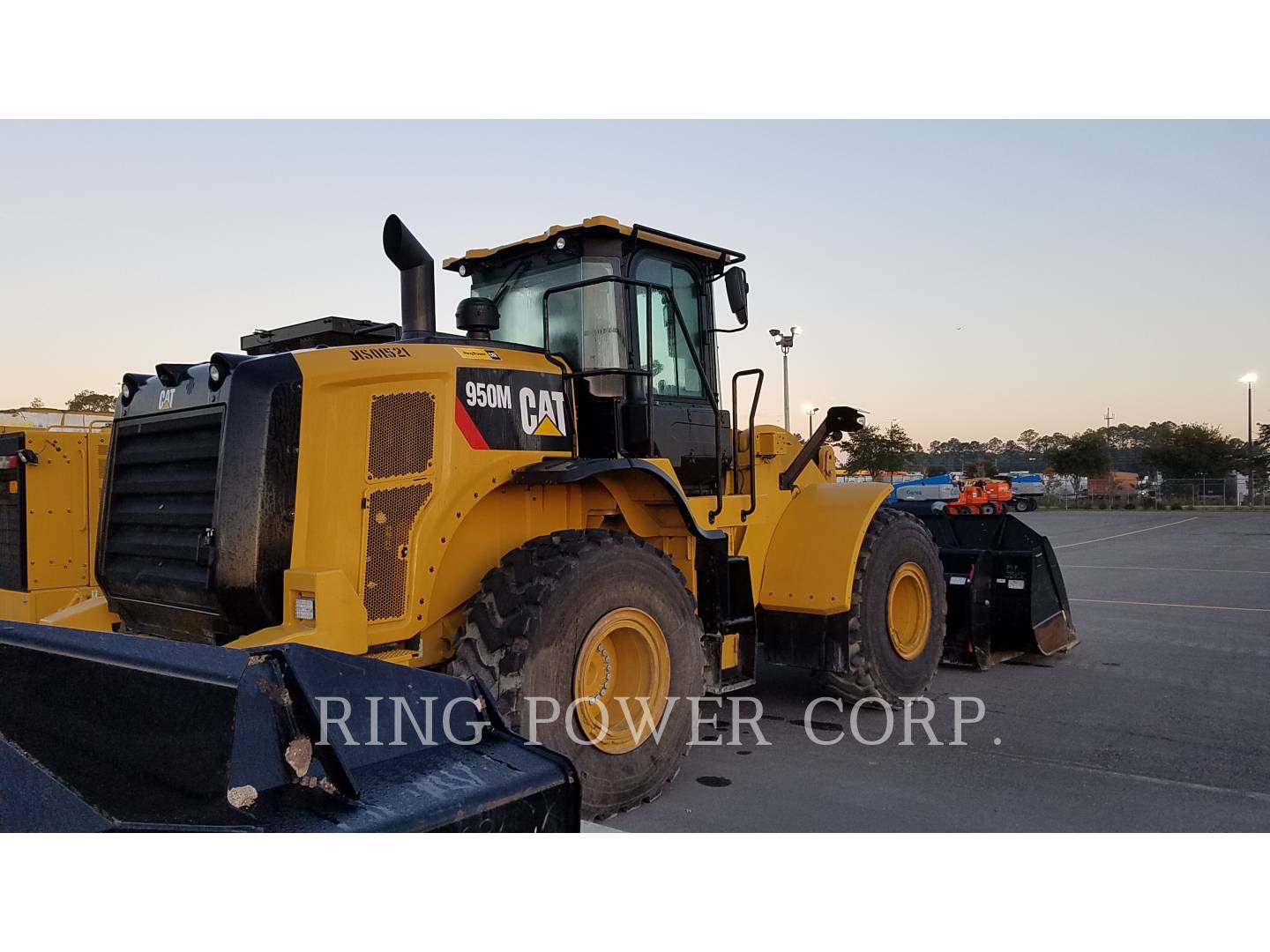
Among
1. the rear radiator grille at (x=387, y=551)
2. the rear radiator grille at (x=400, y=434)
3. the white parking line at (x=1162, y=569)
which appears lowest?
the white parking line at (x=1162, y=569)

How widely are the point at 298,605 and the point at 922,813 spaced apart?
307 centimetres

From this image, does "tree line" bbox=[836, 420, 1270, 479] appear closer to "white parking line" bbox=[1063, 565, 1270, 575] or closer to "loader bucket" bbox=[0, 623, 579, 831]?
"white parking line" bbox=[1063, 565, 1270, 575]

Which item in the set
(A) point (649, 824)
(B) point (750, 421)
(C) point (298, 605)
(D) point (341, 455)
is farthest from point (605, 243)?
(A) point (649, 824)

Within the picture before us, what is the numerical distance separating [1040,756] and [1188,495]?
4944 cm

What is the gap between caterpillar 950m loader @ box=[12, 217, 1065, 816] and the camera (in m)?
3.94

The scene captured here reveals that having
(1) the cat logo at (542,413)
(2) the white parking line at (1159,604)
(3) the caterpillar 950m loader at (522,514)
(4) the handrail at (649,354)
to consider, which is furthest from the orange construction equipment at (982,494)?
(1) the cat logo at (542,413)

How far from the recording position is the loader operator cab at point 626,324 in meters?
5.28

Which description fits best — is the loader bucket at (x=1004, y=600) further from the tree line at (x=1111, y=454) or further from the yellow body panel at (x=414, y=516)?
the tree line at (x=1111, y=454)

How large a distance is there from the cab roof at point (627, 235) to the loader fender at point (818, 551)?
1.85m

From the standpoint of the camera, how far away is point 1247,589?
12562mm

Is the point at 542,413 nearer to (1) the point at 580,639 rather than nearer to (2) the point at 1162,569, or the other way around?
(1) the point at 580,639

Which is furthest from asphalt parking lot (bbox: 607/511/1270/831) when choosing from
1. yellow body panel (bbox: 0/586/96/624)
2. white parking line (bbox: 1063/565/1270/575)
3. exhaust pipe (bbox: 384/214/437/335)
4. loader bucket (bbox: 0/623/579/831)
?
white parking line (bbox: 1063/565/1270/575)

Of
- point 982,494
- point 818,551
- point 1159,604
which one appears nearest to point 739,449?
point 818,551

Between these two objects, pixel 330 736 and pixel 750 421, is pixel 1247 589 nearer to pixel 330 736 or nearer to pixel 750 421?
pixel 750 421
